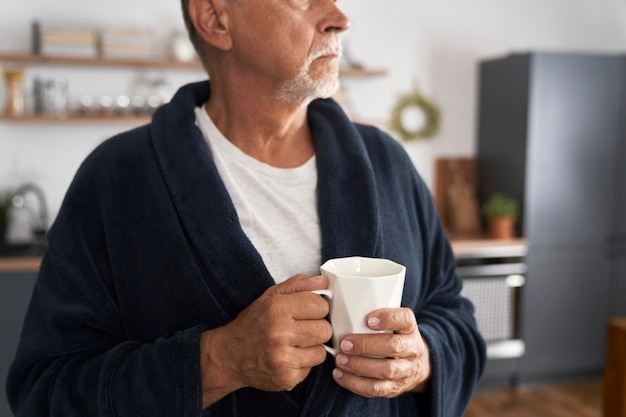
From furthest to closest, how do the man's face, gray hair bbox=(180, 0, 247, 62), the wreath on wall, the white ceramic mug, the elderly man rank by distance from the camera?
the wreath on wall → gray hair bbox=(180, 0, 247, 62) → the man's face → the elderly man → the white ceramic mug

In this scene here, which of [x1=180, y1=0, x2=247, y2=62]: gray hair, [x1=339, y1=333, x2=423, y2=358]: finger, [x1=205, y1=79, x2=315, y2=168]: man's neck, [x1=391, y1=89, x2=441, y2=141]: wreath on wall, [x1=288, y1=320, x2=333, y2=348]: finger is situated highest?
[x1=391, y1=89, x2=441, y2=141]: wreath on wall

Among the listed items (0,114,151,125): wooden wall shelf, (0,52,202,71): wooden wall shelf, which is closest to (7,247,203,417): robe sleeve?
(0,114,151,125): wooden wall shelf

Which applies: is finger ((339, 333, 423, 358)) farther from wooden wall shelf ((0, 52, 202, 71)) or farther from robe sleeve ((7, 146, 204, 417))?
wooden wall shelf ((0, 52, 202, 71))

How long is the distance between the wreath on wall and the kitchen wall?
8 centimetres

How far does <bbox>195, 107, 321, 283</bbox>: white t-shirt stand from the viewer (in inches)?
43.9

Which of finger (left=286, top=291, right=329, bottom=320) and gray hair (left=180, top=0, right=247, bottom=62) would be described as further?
gray hair (left=180, top=0, right=247, bottom=62)

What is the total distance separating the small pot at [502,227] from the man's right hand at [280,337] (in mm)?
3329

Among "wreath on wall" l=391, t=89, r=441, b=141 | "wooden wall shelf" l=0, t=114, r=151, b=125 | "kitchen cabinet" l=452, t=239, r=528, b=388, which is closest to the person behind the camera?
"wooden wall shelf" l=0, t=114, r=151, b=125

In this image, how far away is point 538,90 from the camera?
3936mm

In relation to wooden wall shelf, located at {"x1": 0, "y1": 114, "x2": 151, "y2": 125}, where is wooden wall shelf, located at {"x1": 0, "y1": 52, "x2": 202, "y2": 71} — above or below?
above

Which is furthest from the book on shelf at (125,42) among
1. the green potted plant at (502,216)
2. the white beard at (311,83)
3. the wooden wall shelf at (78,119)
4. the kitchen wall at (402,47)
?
the white beard at (311,83)

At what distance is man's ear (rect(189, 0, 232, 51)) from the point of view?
1.13 metres

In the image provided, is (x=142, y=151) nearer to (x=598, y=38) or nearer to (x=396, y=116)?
(x=396, y=116)

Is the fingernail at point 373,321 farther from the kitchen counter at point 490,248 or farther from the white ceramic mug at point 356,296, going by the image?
the kitchen counter at point 490,248
